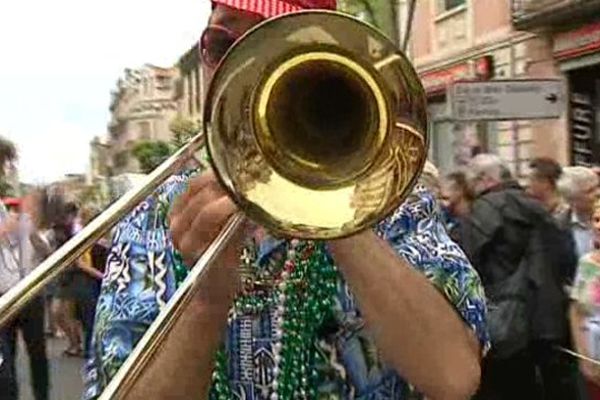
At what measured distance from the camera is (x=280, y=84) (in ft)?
5.71

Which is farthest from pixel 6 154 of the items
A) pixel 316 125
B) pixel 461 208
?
pixel 316 125

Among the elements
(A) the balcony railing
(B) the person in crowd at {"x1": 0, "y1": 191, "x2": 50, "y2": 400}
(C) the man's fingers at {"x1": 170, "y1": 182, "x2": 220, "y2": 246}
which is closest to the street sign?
(B) the person in crowd at {"x1": 0, "y1": 191, "x2": 50, "y2": 400}

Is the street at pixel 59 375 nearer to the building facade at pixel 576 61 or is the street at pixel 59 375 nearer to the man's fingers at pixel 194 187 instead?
the man's fingers at pixel 194 187

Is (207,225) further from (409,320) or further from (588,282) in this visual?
(588,282)

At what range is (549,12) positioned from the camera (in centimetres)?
1612

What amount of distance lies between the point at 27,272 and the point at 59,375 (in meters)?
4.20

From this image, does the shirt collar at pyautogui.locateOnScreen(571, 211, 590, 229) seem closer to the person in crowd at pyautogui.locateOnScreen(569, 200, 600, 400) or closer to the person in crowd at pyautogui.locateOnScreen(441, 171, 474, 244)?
the person in crowd at pyautogui.locateOnScreen(441, 171, 474, 244)

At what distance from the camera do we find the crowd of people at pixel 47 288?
507 cm

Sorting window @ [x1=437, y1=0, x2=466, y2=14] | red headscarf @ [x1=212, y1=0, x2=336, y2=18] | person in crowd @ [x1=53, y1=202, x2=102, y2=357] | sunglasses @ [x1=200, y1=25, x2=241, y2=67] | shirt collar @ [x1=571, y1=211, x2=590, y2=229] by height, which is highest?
window @ [x1=437, y1=0, x2=466, y2=14]

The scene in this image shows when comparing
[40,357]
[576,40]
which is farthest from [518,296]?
[576,40]

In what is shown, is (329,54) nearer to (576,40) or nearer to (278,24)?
(278,24)

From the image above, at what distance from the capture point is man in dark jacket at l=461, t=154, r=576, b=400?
567cm

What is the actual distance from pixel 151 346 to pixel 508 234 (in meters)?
4.13

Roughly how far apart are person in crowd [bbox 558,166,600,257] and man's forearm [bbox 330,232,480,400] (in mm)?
4256
